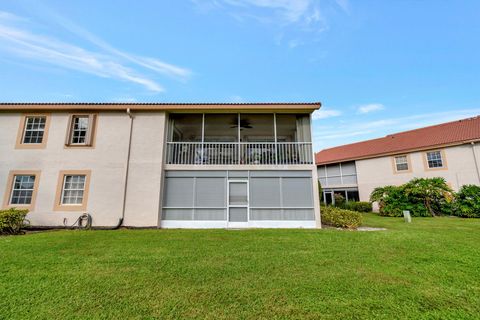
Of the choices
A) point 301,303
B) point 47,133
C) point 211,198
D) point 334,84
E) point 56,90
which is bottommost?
point 301,303

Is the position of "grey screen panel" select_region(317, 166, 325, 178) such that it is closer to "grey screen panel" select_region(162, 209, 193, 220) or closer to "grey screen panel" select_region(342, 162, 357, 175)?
"grey screen panel" select_region(342, 162, 357, 175)

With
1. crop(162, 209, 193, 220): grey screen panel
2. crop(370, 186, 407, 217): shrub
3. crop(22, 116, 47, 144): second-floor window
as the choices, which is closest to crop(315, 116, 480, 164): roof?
crop(370, 186, 407, 217): shrub

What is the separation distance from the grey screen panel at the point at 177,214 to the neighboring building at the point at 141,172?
0.15 feet

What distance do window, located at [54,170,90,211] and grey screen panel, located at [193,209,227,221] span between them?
201 inches

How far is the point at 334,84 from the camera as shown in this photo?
1507 centimetres

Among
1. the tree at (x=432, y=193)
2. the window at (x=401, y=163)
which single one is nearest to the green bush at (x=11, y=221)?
the tree at (x=432, y=193)

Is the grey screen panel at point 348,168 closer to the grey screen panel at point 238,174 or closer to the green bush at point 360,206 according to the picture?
the green bush at point 360,206

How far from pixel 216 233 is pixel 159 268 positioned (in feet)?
12.0

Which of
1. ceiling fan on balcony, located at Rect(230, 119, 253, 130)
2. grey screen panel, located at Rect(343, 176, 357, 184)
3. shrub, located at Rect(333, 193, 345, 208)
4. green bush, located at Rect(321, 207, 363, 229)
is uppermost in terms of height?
ceiling fan on balcony, located at Rect(230, 119, 253, 130)

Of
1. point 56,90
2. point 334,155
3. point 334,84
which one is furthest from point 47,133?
point 334,155

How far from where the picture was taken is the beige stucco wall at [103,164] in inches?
366

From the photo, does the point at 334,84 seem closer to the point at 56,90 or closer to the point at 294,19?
the point at 294,19

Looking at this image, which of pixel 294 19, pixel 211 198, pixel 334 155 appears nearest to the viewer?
pixel 211 198

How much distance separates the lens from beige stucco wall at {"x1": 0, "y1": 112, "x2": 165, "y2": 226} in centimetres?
929
